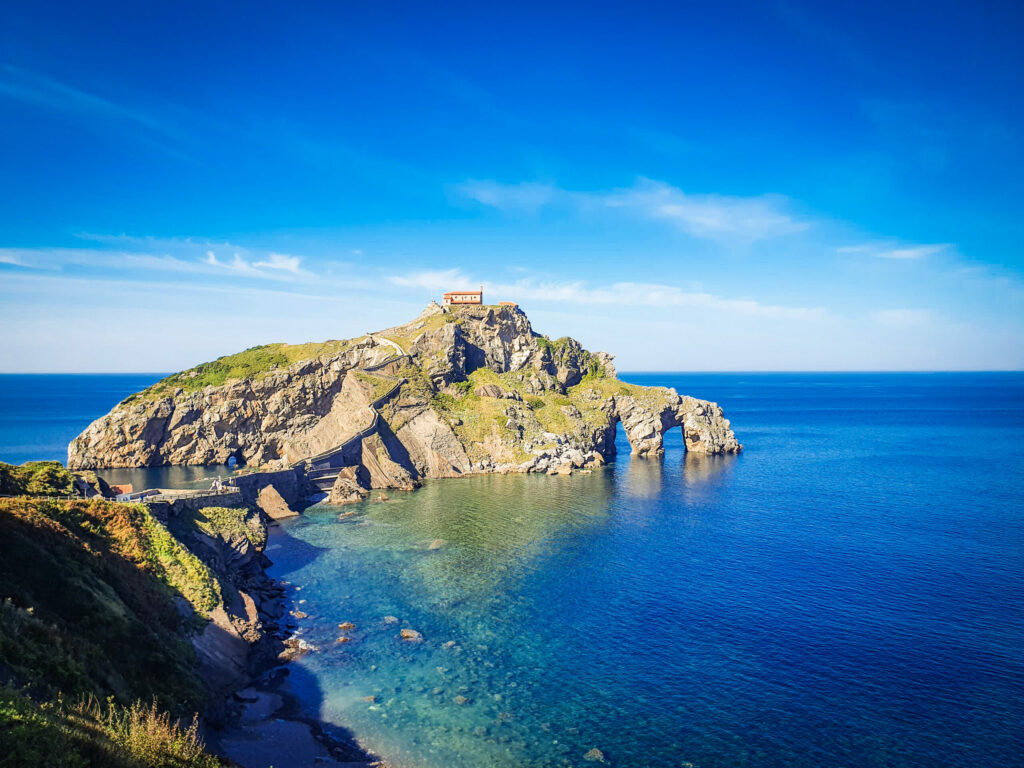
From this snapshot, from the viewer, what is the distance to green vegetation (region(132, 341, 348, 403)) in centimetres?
10550

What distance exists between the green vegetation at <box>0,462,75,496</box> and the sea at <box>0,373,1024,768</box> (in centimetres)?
1954

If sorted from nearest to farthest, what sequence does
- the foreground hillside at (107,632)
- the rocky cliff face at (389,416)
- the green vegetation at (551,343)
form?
the foreground hillside at (107,632), the rocky cliff face at (389,416), the green vegetation at (551,343)

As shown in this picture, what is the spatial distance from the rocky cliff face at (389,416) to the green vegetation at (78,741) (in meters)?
68.3

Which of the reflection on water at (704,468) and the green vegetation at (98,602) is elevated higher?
the green vegetation at (98,602)

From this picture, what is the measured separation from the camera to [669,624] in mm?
43438

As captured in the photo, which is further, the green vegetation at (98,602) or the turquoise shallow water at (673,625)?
the turquoise shallow water at (673,625)

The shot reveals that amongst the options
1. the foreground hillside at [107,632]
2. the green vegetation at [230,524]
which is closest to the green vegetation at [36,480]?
the foreground hillside at [107,632]

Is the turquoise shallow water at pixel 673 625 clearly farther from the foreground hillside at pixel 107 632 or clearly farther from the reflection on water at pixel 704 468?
the reflection on water at pixel 704 468

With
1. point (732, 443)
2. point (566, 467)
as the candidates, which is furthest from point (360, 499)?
point (732, 443)

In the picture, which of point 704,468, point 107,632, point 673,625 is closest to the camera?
point 107,632

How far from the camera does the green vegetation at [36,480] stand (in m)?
45.1

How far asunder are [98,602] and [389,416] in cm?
7183

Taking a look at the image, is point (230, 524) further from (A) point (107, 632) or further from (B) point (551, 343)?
(B) point (551, 343)

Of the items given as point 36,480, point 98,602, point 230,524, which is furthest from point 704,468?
point 36,480
